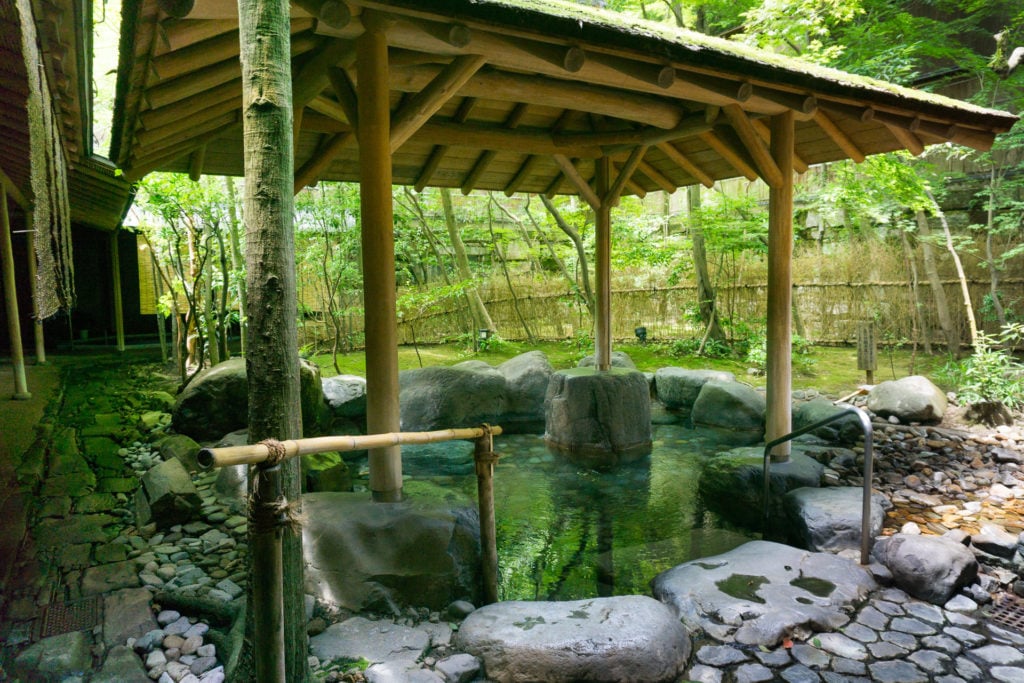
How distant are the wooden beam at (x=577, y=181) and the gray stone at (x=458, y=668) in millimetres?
5720

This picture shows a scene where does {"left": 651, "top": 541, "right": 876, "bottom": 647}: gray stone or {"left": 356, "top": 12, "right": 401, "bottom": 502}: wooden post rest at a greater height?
{"left": 356, "top": 12, "right": 401, "bottom": 502}: wooden post

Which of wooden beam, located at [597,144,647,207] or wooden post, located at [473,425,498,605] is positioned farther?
wooden beam, located at [597,144,647,207]

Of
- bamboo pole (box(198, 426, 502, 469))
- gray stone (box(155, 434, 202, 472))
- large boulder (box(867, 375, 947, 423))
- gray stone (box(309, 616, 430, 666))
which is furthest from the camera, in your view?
large boulder (box(867, 375, 947, 423))

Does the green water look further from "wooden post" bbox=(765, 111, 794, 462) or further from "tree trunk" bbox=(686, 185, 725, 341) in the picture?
"tree trunk" bbox=(686, 185, 725, 341)

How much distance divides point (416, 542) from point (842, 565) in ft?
9.34

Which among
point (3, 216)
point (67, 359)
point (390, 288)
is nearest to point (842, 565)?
point (390, 288)

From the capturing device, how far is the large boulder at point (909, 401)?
7.77 m

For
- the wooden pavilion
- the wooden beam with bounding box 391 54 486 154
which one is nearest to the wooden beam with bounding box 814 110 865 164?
the wooden pavilion

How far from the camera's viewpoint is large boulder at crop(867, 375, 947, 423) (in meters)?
7.77

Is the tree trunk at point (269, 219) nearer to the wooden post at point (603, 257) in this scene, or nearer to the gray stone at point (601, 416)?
the gray stone at point (601, 416)

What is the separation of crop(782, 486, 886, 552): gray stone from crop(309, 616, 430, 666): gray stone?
309 centimetres

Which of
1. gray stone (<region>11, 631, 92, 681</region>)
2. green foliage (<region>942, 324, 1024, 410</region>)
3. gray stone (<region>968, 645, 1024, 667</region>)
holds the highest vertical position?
green foliage (<region>942, 324, 1024, 410</region>)

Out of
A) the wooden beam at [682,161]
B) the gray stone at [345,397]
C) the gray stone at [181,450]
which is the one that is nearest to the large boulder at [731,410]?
the wooden beam at [682,161]

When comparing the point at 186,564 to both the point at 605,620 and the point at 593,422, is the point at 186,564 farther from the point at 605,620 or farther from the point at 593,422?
the point at 593,422
